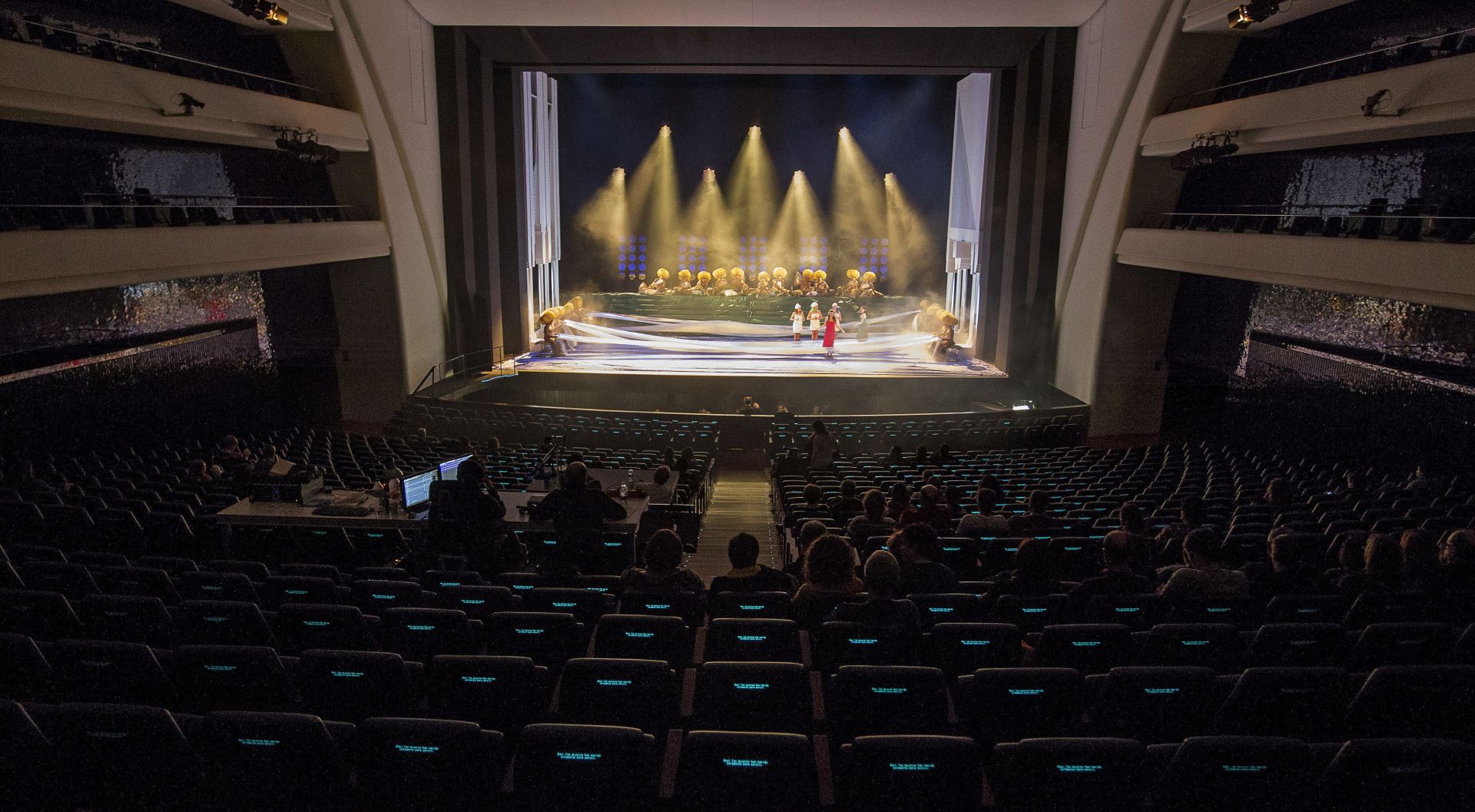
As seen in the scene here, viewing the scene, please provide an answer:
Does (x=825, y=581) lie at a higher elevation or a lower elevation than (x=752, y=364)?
higher

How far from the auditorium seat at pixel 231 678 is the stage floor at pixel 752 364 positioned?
1552 cm

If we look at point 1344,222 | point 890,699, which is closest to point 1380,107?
point 1344,222

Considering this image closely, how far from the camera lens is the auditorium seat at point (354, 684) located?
143 inches

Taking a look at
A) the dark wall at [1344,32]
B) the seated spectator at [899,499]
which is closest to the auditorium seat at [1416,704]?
the seated spectator at [899,499]

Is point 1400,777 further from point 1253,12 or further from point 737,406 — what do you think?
point 737,406

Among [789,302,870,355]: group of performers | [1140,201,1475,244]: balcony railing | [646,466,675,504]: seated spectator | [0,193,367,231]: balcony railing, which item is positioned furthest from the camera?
[789,302,870,355]: group of performers

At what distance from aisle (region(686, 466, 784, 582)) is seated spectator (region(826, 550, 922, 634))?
3.75 meters

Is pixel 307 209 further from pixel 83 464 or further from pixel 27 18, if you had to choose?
pixel 83 464

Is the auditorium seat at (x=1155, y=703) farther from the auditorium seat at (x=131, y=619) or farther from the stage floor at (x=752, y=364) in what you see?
the stage floor at (x=752, y=364)

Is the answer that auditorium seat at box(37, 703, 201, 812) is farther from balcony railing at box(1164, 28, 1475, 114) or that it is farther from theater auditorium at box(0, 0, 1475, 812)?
balcony railing at box(1164, 28, 1475, 114)

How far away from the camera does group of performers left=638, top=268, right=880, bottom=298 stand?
86.4 ft

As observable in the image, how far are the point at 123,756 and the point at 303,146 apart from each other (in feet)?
43.4

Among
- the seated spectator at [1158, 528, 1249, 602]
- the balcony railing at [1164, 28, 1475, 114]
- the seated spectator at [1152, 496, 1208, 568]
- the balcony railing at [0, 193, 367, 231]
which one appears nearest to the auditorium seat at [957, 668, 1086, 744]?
the seated spectator at [1158, 528, 1249, 602]

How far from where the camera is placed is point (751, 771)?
288 cm
